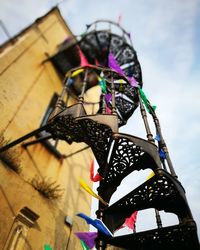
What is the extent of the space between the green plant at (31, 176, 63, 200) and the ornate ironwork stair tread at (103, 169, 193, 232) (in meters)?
2.05

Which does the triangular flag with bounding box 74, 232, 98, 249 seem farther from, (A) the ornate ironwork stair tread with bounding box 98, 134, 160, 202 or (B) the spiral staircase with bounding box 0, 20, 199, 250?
(A) the ornate ironwork stair tread with bounding box 98, 134, 160, 202

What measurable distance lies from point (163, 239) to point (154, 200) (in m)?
0.47

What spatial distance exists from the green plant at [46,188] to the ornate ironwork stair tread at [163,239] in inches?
86.2

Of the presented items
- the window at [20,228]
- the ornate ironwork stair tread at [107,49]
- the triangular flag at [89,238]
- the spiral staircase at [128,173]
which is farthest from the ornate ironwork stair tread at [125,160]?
the ornate ironwork stair tread at [107,49]

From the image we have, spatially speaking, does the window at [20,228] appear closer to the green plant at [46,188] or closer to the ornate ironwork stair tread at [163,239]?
the green plant at [46,188]

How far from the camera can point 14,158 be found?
4.36 metres

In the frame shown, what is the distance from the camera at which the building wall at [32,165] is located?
3791mm

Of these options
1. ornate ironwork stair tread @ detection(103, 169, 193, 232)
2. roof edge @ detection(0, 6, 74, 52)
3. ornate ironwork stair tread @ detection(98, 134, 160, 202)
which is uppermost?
roof edge @ detection(0, 6, 74, 52)

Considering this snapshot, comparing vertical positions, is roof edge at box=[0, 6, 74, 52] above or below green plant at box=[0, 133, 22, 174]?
above

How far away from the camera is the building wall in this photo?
379cm

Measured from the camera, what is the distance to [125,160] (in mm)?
3039

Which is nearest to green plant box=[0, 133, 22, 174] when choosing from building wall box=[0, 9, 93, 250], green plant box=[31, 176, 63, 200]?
building wall box=[0, 9, 93, 250]

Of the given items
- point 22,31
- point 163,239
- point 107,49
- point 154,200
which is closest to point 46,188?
point 154,200

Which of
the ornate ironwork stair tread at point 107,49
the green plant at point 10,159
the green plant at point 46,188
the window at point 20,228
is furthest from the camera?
the ornate ironwork stair tread at point 107,49
